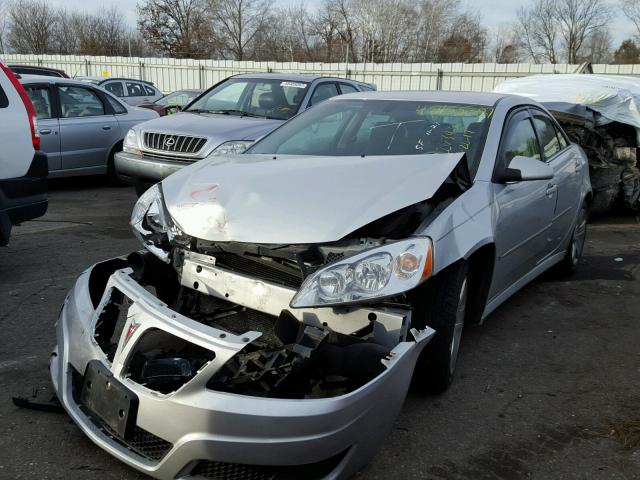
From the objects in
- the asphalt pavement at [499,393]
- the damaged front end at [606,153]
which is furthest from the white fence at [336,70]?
the asphalt pavement at [499,393]

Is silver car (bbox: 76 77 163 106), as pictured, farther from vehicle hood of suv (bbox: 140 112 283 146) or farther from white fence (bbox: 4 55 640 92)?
vehicle hood of suv (bbox: 140 112 283 146)

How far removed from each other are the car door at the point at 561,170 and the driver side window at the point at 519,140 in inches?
6.5

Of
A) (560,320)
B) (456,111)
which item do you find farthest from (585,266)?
(456,111)

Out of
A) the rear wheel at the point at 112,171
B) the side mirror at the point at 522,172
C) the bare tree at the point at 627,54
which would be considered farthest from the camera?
the bare tree at the point at 627,54

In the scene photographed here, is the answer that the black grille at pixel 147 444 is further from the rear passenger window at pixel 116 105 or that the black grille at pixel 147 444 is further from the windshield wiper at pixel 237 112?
the rear passenger window at pixel 116 105

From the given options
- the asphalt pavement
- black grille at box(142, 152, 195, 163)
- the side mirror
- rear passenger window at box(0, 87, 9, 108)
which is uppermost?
rear passenger window at box(0, 87, 9, 108)

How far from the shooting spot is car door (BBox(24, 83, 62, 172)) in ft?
28.0

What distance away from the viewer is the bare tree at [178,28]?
167 ft

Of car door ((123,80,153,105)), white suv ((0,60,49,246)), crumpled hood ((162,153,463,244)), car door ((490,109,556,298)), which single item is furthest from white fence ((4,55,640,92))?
crumpled hood ((162,153,463,244))

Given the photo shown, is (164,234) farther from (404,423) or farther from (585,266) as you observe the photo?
(585,266)

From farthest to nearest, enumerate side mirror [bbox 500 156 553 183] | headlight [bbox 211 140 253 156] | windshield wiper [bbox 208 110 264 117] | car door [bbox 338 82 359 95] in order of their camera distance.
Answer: car door [bbox 338 82 359 95], windshield wiper [bbox 208 110 264 117], headlight [bbox 211 140 253 156], side mirror [bbox 500 156 553 183]

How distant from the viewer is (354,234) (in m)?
2.83

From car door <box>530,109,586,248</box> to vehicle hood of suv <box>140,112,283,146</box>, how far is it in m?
3.34

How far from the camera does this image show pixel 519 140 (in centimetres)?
431
